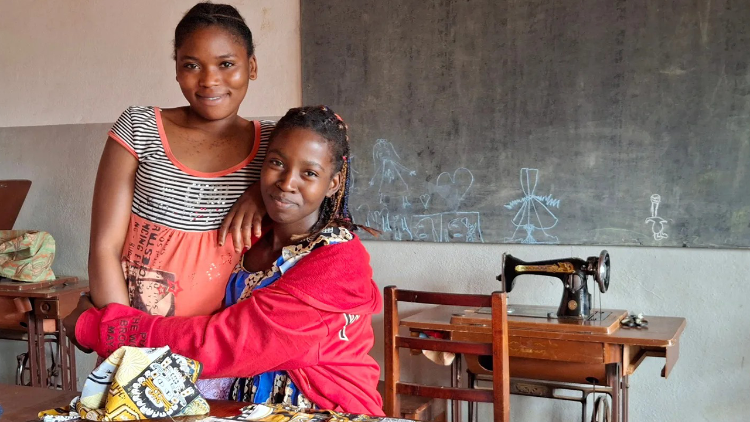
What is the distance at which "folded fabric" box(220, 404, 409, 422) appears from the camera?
128 cm

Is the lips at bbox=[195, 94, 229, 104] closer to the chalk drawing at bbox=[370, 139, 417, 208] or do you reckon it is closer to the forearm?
the forearm

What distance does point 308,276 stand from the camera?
1354mm

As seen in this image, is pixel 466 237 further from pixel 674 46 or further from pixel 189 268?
pixel 189 268

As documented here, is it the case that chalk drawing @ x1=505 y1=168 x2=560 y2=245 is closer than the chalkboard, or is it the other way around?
the chalkboard

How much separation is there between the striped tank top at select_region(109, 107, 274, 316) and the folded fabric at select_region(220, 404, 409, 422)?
0.26 metres

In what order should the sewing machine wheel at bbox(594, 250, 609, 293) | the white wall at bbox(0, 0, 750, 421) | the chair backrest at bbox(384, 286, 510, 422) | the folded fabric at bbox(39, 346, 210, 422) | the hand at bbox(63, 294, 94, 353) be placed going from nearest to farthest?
the folded fabric at bbox(39, 346, 210, 422) → the hand at bbox(63, 294, 94, 353) → the chair backrest at bbox(384, 286, 510, 422) → the sewing machine wheel at bbox(594, 250, 609, 293) → the white wall at bbox(0, 0, 750, 421)

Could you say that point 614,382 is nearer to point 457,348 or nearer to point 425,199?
point 457,348

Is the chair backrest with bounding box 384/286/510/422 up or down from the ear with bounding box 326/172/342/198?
down

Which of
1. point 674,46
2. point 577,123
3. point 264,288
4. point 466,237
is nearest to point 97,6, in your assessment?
point 466,237

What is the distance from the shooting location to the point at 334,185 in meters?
1.52

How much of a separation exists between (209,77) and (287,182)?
0.89ft

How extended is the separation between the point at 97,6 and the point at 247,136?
3328 mm

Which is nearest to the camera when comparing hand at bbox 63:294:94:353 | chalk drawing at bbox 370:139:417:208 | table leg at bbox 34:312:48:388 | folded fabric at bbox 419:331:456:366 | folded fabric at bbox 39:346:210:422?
folded fabric at bbox 39:346:210:422

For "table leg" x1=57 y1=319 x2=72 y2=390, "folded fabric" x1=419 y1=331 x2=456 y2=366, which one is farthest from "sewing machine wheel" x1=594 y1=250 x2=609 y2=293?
"table leg" x1=57 y1=319 x2=72 y2=390
